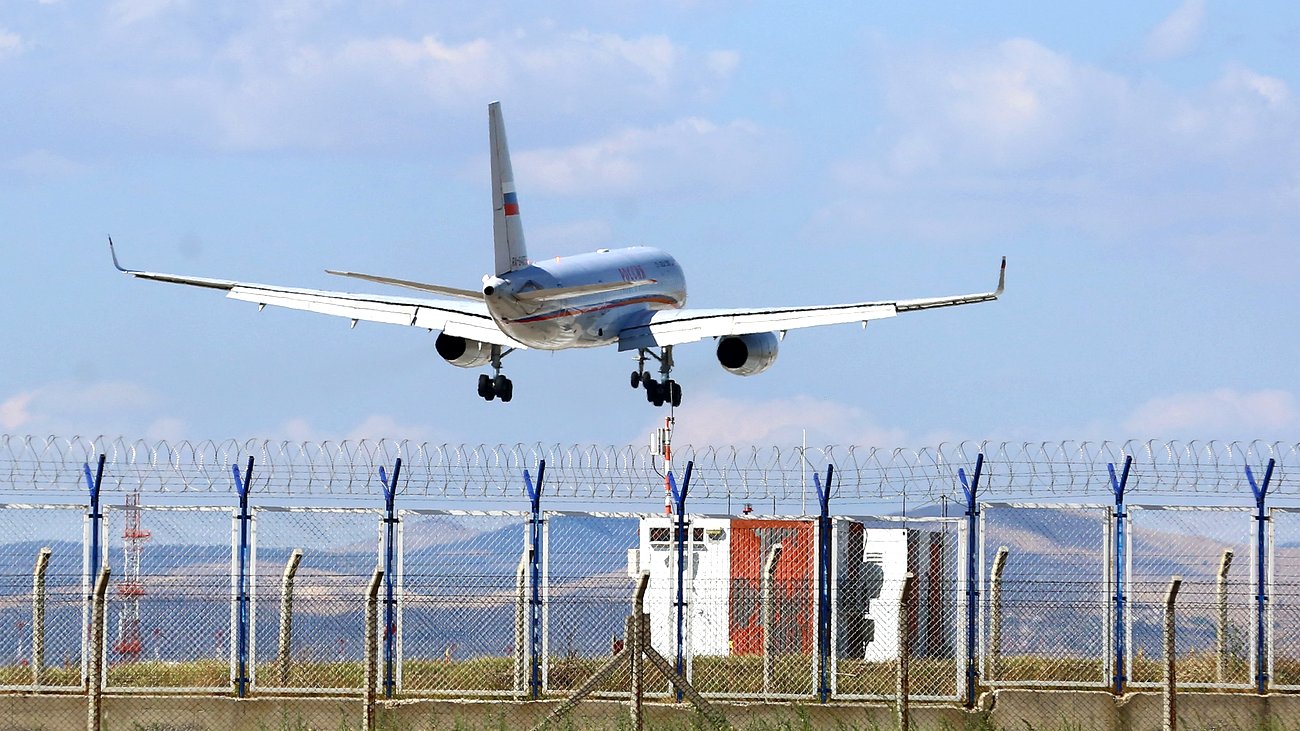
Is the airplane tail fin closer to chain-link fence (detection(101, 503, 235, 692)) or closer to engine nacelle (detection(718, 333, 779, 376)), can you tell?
Answer: engine nacelle (detection(718, 333, 779, 376))

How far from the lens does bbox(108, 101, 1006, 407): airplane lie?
4881 cm

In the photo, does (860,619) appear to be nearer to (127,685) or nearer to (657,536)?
(657,536)

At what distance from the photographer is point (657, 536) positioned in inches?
1422

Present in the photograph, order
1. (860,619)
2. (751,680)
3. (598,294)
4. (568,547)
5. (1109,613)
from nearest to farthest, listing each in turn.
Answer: (1109,613) → (568,547) → (751,680) → (860,619) → (598,294)

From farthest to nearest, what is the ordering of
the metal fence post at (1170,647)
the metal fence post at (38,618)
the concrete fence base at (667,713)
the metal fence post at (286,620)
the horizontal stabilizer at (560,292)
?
the horizontal stabilizer at (560,292), the metal fence post at (286,620), the metal fence post at (38,618), the concrete fence base at (667,713), the metal fence post at (1170,647)

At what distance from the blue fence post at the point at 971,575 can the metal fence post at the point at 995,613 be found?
0.24 m

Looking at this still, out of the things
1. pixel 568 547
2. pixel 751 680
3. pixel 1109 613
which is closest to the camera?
pixel 1109 613

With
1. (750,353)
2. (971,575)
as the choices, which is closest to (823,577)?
(971,575)

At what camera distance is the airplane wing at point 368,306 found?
53.0 m

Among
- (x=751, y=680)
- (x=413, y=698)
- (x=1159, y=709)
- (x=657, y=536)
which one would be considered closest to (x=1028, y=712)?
(x=1159, y=709)

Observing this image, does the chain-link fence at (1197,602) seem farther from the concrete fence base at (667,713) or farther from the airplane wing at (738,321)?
the airplane wing at (738,321)

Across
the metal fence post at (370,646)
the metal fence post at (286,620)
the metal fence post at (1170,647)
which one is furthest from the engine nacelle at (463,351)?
the metal fence post at (1170,647)

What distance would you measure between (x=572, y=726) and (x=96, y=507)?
256 inches

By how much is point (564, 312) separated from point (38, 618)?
26511mm
